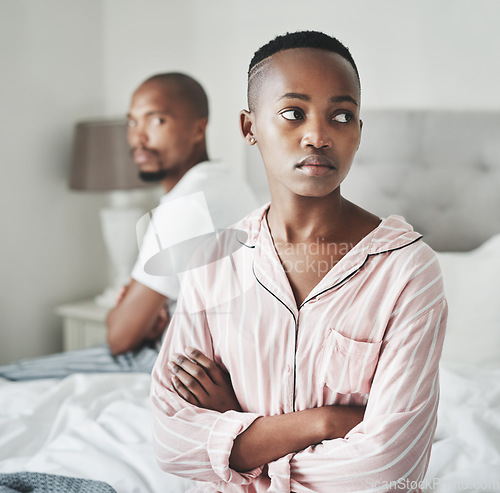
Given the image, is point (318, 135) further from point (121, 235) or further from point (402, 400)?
point (121, 235)

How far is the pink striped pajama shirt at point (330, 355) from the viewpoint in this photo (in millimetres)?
662

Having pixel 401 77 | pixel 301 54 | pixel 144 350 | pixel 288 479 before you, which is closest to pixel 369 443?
pixel 288 479

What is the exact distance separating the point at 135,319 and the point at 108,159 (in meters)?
0.98

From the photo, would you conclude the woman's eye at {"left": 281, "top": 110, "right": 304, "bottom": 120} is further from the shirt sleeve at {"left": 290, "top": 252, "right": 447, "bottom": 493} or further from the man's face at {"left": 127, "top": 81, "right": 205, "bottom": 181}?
the man's face at {"left": 127, "top": 81, "right": 205, "bottom": 181}

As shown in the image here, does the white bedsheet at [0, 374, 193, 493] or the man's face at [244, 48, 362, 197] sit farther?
the white bedsheet at [0, 374, 193, 493]

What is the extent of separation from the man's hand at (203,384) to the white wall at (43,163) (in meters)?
1.76

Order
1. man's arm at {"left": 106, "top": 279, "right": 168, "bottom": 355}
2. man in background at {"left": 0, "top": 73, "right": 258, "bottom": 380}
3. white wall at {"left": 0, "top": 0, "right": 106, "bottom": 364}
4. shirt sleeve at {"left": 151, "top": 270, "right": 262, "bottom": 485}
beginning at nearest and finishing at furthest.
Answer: shirt sleeve at {"left": 151, "top": 270, "right": 262, "bottom": 485} → man in background at {"left": 0, "top": 73, "right": 258, "bottom": 380} → man's arm at {"left": 106, "top": 279, "right": 168, "bottom": 355} → white wall at {"left": 0, "top": 0, "right": 106, "bottom": 364}

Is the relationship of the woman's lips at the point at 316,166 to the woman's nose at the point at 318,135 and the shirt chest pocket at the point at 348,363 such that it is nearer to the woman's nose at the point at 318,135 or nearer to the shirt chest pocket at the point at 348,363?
the woman's nose at the point at 318,135

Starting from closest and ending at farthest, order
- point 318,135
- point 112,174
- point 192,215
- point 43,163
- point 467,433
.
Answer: point 318,135 → point 192,215 → point 467,433 → point 112,174 → point 43,163

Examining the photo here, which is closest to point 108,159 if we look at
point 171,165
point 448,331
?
point 171,165

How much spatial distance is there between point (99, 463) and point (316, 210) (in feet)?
2.22

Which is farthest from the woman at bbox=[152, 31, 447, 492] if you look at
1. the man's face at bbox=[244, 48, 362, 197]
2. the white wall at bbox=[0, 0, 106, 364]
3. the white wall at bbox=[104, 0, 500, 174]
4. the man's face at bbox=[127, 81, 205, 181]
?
the white wall at bbox=[0, 0, 106, 364]

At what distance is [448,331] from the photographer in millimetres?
951

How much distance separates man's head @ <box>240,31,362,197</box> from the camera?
1.91 feet
